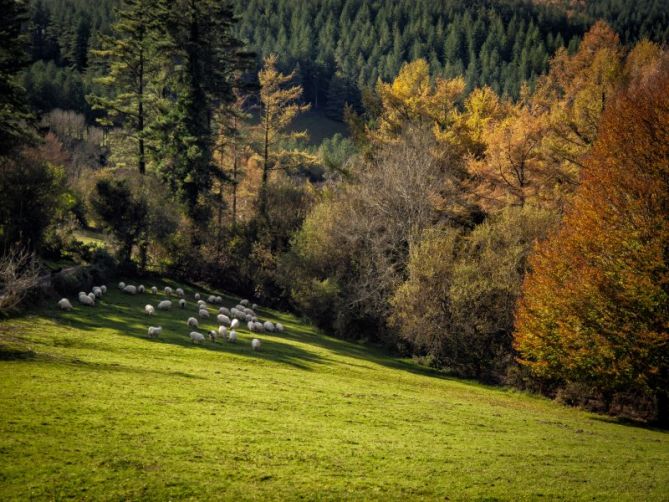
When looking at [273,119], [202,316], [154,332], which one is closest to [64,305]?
[154,332]

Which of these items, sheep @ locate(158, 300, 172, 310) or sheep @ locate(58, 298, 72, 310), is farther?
sheep @ locate(158, 300, 172, 310)

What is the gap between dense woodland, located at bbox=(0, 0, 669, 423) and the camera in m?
26.7

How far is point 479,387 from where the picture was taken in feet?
108

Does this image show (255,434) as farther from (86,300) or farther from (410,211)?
(410,211)

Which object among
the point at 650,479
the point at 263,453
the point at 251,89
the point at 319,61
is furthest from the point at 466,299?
the point at 319,61

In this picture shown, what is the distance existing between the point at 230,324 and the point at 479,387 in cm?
1575

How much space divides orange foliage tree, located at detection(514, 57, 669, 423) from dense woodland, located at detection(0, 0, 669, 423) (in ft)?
0.32

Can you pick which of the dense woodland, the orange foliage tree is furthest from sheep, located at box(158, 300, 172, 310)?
the orange foliage tree

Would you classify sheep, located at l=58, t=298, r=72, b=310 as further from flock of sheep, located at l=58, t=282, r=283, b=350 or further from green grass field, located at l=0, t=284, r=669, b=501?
green grass field, located at l=0, t=284, r=669, b=501

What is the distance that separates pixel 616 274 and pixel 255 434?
19862 mm

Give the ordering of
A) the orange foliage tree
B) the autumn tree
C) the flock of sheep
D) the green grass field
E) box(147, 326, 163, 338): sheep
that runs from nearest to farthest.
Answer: the green grass field < the orange foliage tree < box(147, 326, 163, 338): sheep < the flock of sheep < the autumn tree

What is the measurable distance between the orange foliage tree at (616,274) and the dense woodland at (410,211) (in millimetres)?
98

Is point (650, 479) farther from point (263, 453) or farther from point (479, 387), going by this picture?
point (479, 387)

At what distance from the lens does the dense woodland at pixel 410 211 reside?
26719mm
